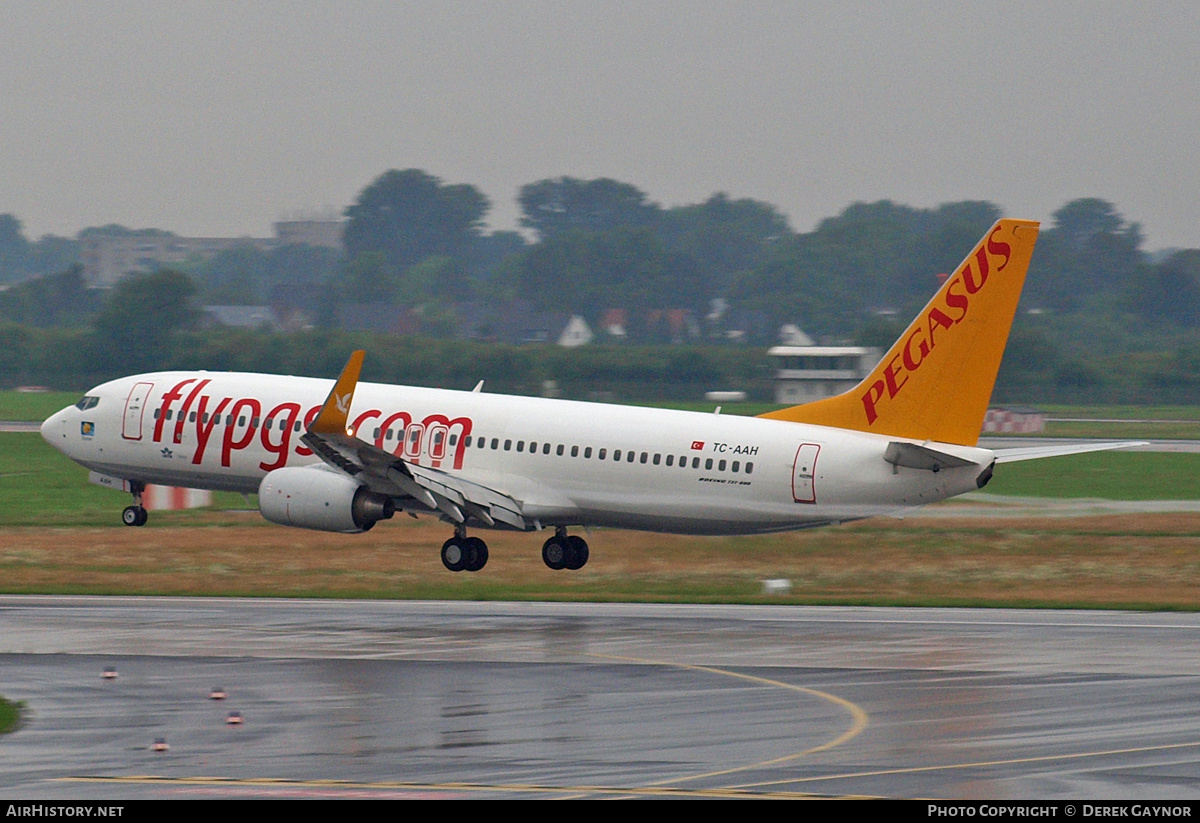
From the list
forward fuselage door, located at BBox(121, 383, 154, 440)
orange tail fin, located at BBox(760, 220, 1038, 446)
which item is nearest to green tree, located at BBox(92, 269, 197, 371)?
forward fuselage door, located at BBox(121, 383, 154, 440)

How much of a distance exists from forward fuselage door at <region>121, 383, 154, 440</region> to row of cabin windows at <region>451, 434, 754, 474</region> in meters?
9.51

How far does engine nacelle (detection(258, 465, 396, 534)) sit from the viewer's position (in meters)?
41.2

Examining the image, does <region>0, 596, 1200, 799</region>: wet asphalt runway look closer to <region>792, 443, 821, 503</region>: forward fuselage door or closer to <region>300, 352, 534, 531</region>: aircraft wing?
<region>792, 443, 821, 503</region>: forward fuselage door

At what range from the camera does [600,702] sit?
24984 mm

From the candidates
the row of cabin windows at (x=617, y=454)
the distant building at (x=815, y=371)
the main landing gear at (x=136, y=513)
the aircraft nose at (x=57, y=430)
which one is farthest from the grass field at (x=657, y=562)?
the distant building at (x=815, y=371)

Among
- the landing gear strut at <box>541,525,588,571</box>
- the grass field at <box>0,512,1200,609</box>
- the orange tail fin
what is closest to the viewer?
the orange tail fin

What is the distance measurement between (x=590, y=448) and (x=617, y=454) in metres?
0.77

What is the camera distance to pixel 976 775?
19547mm

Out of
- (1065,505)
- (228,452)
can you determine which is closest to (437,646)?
(228,452)

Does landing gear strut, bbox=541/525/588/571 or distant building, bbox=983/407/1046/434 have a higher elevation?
distant building, bbox=983/407/1046/434

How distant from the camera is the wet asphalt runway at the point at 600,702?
19.6 m

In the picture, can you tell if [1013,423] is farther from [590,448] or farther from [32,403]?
[590,448]

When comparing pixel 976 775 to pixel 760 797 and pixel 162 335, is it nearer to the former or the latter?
pixel 760 797

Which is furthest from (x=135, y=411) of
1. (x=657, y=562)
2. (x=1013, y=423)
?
(x=1013, y=423)
